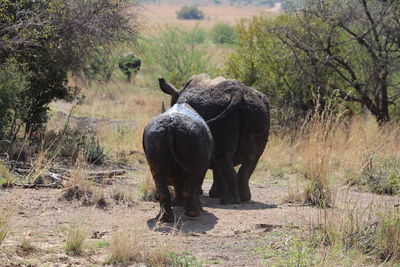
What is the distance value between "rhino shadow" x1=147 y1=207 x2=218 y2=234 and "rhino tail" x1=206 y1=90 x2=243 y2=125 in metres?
1.33

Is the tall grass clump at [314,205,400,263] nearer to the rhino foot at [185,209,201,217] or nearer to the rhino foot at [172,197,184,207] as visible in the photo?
the rhino foot at [185,209,201,217]

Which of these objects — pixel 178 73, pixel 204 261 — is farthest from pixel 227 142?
pixel 178 73

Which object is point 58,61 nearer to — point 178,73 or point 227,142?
point 227,142

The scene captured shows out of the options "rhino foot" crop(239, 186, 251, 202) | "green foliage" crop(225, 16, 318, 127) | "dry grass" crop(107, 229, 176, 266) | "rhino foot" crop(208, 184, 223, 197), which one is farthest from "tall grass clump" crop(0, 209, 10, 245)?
"green foliage" crop(225, 16, 318, 127)

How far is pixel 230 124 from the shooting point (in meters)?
9.53

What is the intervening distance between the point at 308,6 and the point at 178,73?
6.67m

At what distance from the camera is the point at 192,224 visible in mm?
8164

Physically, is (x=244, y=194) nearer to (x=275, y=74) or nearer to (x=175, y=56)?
(x=275, y=74)

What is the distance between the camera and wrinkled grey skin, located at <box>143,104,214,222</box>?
26.2 ft

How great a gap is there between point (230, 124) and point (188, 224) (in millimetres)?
1902

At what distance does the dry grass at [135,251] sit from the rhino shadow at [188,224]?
912 millimetres

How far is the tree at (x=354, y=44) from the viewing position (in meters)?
15.6

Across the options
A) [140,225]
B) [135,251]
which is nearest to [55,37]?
[140,225]

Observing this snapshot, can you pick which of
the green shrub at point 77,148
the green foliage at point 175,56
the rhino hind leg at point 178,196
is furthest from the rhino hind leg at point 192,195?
the green foliage at point 175,56
